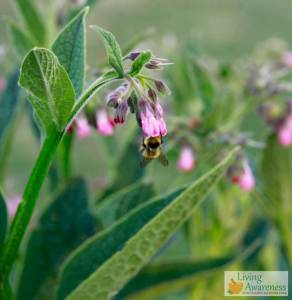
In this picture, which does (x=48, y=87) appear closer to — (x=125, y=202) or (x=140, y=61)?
(x=140, y=61)

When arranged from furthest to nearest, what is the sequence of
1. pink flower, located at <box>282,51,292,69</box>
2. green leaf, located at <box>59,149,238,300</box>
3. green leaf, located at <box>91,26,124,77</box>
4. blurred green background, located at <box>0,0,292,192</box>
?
blurred green background, located at <box>0,0,292,192</box>, pink flower, located at <box>282,51,292,69</box>, green leaf, located at <box>59,149,238,300</box>, green leaf, located at <box>91,26,124,77</box>

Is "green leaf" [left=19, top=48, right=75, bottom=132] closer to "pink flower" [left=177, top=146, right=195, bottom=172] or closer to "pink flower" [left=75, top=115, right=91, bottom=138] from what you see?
"pink flower" [left=75, top=115, right=91, bottom=138]

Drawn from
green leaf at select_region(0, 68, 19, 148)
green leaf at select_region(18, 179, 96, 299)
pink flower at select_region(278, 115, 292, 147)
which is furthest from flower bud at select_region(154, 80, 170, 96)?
pink flower at select_region(278, 115, 292, 147)

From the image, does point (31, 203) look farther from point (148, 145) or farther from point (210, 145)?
point (210, 145)

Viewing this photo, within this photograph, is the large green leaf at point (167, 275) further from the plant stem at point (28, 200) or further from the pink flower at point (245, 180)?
the plant stem at point (28, 200)

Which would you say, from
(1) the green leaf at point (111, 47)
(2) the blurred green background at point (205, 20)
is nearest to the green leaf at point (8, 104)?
(1) the green leaf at point (111, 47)
